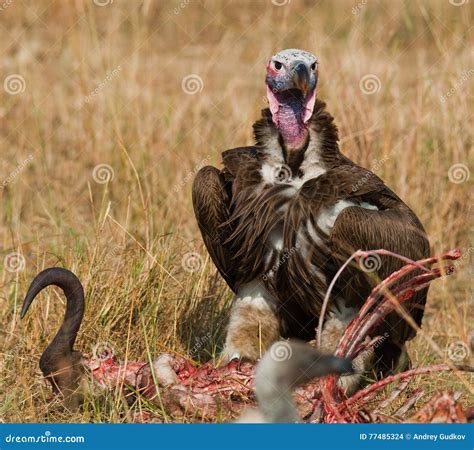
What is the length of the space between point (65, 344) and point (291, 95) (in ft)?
5.59

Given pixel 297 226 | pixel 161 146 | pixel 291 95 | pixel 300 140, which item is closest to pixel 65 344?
pixel 297 226

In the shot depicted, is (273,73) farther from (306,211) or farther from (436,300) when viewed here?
(436,300)

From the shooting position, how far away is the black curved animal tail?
5562mm

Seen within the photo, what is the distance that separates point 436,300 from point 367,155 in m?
1.16

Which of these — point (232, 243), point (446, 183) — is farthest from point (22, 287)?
point (446, 183)

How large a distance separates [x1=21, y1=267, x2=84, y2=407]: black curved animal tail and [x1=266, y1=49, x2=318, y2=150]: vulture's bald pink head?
131 centimetres

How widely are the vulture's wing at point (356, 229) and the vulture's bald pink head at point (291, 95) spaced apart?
30 cm

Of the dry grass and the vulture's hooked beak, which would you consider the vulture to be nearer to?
the vulture's hooked beak

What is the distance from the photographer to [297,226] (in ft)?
19.4

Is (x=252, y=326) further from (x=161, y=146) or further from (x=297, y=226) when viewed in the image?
(x=161, y=146)

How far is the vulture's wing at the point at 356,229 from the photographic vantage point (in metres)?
5.71

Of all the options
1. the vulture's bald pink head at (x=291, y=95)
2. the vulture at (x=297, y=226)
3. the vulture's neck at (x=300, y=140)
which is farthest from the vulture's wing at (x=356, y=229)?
the vulture's bald pink head at (x=291, y=95)

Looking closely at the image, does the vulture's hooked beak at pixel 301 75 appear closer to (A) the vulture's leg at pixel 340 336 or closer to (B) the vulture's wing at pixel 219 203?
(B) the vulture's wing at pixel 219 203

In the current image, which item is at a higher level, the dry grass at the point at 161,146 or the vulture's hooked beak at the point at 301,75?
the vulture's hooked beak at the point at 301,75
